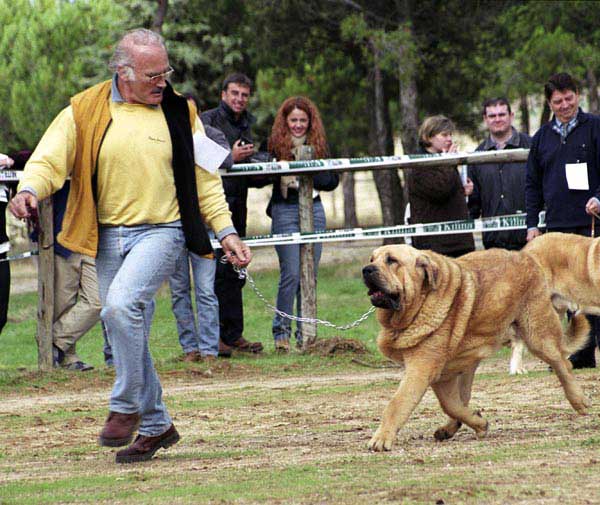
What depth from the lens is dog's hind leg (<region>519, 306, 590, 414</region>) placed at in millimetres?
7430

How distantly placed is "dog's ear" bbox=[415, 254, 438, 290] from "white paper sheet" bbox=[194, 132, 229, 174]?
4.05ft

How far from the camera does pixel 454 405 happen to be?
22.7 feet

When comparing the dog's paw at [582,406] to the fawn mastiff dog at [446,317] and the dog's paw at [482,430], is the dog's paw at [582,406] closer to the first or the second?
the fawn mastiff dog at [446,317]

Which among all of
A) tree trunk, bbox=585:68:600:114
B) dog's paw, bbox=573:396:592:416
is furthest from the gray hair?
tree trunk, bbox=585:68:600:114

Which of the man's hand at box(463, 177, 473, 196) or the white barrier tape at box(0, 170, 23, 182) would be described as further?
the man's hand at box(463, 177, 473, 196)

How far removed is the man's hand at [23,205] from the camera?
19.5ft

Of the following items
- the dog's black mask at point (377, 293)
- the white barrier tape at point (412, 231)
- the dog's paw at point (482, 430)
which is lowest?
the dog's paw at point (482, 430)

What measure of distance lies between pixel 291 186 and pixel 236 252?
558 cm

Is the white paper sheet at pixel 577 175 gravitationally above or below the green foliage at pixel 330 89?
below

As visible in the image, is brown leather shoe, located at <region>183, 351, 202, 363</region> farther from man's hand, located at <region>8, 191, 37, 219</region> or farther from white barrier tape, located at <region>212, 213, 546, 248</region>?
man's hand, located at <region>8, 191, 37, 219</region>

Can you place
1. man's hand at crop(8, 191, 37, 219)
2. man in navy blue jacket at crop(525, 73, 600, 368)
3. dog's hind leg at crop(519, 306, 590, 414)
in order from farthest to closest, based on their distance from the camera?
man in navy blue jacket at crop(525, 73, 600, 368), dog's hind leg at crop(519, 306, 590, 414), man's hand at crop(8, 191, 37, 219)

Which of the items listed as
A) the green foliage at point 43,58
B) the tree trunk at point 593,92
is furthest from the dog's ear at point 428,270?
the green foliage at point 43,58

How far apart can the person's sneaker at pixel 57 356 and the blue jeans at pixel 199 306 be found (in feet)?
3.65

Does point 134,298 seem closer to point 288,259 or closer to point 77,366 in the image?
point 77,366
